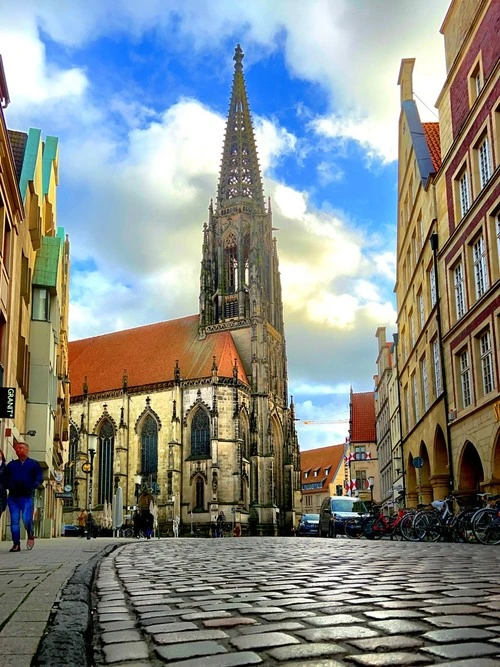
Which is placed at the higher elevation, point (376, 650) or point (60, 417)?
point (60, 417)

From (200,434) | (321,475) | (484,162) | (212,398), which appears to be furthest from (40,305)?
(321,475)

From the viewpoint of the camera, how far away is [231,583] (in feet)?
22.5

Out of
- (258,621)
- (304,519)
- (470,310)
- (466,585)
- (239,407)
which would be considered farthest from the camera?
(239,407)

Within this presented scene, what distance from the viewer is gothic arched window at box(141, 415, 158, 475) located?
62.9 m

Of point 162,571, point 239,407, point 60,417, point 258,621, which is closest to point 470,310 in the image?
point 162,571

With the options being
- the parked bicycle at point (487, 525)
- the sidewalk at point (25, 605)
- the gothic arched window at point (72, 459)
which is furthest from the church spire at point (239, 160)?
the sidewalk at point (25, 605)

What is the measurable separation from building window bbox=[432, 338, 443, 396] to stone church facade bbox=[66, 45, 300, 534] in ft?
108

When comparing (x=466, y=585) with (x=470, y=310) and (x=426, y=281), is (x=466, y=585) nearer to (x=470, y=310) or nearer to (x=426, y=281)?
(x=470, y=310)

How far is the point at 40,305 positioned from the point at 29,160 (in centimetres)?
520

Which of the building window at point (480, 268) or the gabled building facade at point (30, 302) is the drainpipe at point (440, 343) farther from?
the gabled building facade at point (30, 302)

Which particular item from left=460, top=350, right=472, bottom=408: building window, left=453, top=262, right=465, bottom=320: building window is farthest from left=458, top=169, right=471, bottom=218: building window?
left=460, top=350, right=472, bottom=408: building window

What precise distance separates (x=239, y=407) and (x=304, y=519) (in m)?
22.3

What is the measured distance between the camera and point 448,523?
1784 centimetres

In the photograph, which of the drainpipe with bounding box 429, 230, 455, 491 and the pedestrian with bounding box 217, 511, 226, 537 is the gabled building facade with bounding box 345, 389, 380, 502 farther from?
the drainpipe with bounding box 429, 230, 455, 491
